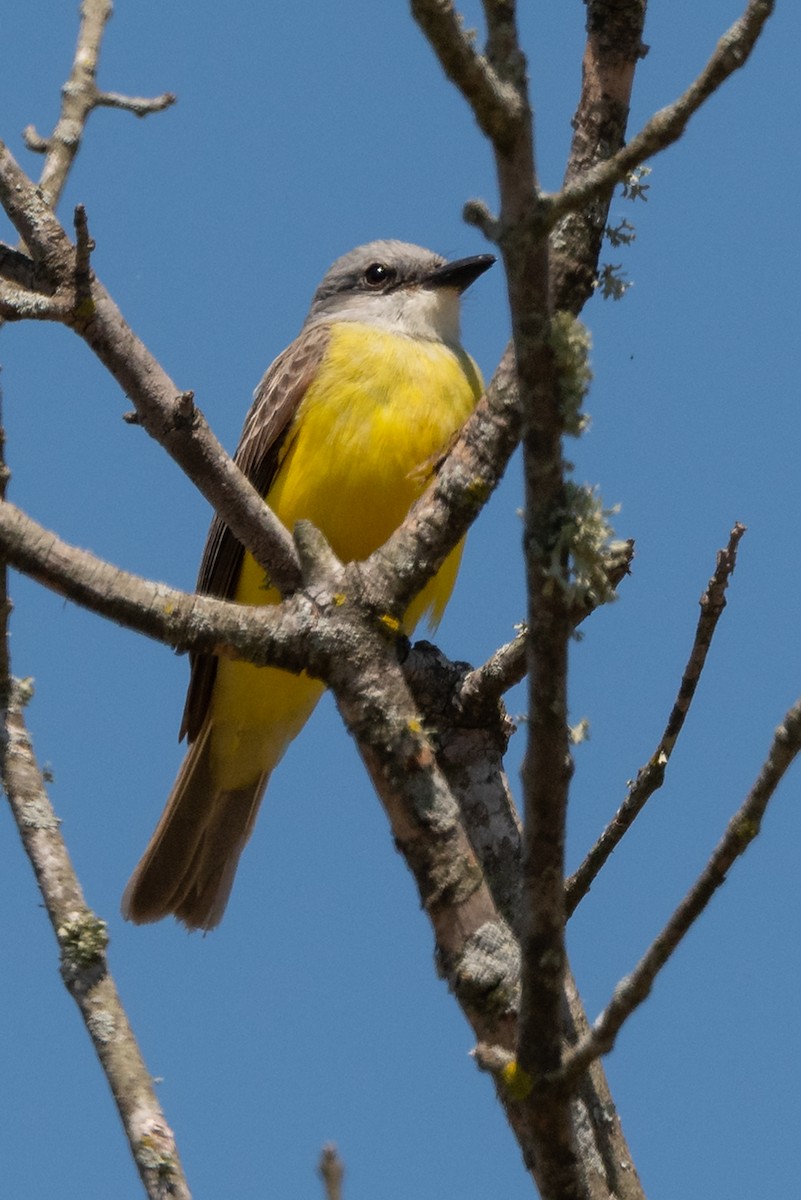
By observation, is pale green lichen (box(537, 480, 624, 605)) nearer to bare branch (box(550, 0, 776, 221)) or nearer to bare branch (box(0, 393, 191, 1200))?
bare branch (box(550, 0, 776, 221))

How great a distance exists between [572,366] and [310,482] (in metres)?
4.06

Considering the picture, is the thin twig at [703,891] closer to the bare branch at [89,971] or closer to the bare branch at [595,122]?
the bare branch at [89,971]

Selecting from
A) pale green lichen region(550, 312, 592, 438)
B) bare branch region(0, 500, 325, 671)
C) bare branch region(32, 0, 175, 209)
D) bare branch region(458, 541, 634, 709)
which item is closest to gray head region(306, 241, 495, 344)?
bare branch region(32, 0, 175, 209)

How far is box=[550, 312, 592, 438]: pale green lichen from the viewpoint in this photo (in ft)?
8.45

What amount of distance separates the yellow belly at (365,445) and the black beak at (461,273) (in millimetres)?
565

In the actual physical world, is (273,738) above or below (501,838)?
above

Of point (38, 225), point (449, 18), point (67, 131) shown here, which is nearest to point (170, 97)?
→ point (67, 131)

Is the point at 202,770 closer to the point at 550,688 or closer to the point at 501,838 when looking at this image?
the point at 501,838

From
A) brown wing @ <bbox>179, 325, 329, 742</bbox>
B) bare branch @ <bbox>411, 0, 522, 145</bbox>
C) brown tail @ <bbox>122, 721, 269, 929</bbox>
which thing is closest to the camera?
bare branch @ <bbox>411, 0, 522, 145</bbox>

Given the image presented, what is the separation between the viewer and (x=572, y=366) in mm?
2576

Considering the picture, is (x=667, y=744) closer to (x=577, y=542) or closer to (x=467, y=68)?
(x=577, y=542)

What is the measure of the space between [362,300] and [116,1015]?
4496 mm

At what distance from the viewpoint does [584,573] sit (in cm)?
267

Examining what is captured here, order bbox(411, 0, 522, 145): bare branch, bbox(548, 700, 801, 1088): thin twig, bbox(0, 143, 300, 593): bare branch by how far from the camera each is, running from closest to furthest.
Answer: bbox(411, 0, 522, 145): bare branch, bbox(548, 700, 801, 1088): thin twig, bbox(0, 143, 300, 593): bare branch
